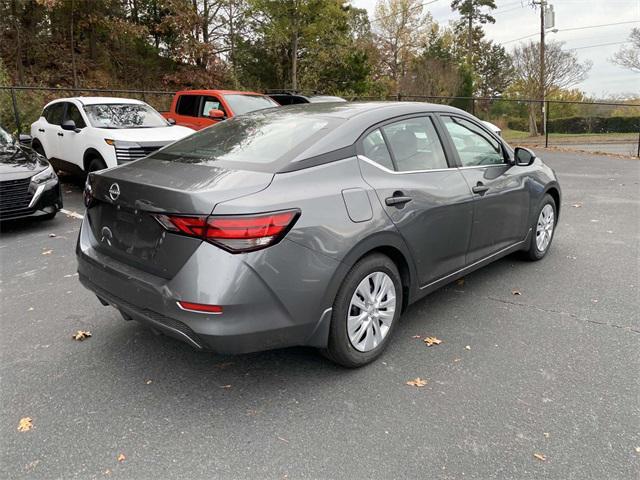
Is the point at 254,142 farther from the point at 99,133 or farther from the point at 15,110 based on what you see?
the point at 15,110

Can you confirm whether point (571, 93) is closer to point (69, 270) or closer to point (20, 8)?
point (20, 8)

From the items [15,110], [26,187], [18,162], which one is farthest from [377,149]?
[15,110]

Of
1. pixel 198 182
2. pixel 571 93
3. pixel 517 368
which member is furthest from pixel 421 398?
pixel 571 93

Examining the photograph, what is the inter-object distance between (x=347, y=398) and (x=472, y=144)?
2.37m

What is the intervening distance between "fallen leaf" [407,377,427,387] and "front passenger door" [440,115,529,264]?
1273 millimetres

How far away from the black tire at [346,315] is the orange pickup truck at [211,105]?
683 centimetres

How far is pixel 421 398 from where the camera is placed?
9.17ft

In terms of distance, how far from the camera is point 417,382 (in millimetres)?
2951

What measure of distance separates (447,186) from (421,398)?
1520mm

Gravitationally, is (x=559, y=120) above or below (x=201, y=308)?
above

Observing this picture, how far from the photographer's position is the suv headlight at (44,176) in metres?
6.35

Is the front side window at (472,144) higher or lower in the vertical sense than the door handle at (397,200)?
higher

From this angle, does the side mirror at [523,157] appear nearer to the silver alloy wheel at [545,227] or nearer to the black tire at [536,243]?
the black tire at [536,243]

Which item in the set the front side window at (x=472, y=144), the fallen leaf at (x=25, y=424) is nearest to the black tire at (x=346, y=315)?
the front side window at (x=472, y=144)
